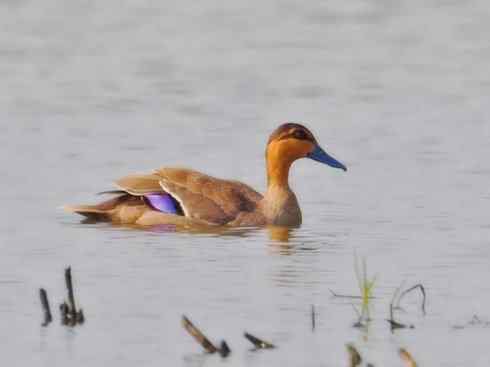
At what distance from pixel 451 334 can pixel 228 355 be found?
5.03 ft

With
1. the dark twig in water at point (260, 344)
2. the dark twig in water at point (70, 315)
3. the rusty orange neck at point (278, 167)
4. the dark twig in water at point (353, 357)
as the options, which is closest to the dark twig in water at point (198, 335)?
the dark twig in water at point (260, 344)

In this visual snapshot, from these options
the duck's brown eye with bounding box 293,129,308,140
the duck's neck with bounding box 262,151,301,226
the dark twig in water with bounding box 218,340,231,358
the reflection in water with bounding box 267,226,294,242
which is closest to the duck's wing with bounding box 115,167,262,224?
the duck's neck with bounding box 262,151,301,226

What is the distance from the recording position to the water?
37.2 feet

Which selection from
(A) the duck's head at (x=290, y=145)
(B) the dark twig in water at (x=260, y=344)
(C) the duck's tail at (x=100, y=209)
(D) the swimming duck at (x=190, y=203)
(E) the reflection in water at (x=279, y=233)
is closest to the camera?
(B) the dark twig in water at (x=260, y=344)

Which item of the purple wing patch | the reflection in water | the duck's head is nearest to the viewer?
the reflection in water

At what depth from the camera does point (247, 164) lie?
1895 centimetres

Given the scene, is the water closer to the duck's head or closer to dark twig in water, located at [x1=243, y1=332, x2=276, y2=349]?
dark twig in water, located at [x1=243, y1=332, x2=276, y2=349]

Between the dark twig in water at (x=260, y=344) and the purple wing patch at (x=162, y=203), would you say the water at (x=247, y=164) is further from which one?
the purple wing patch at (x=162, y=203)

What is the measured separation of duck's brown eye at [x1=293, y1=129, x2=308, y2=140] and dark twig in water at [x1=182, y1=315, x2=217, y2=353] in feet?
22.3

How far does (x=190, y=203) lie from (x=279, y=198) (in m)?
0.79

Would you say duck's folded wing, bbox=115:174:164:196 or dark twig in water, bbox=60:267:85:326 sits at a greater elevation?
duck's folded wing, bbox=115:174:164:196

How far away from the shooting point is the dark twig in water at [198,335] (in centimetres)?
981

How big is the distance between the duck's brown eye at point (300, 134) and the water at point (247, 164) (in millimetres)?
659

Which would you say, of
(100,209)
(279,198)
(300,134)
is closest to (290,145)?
(300,134)
